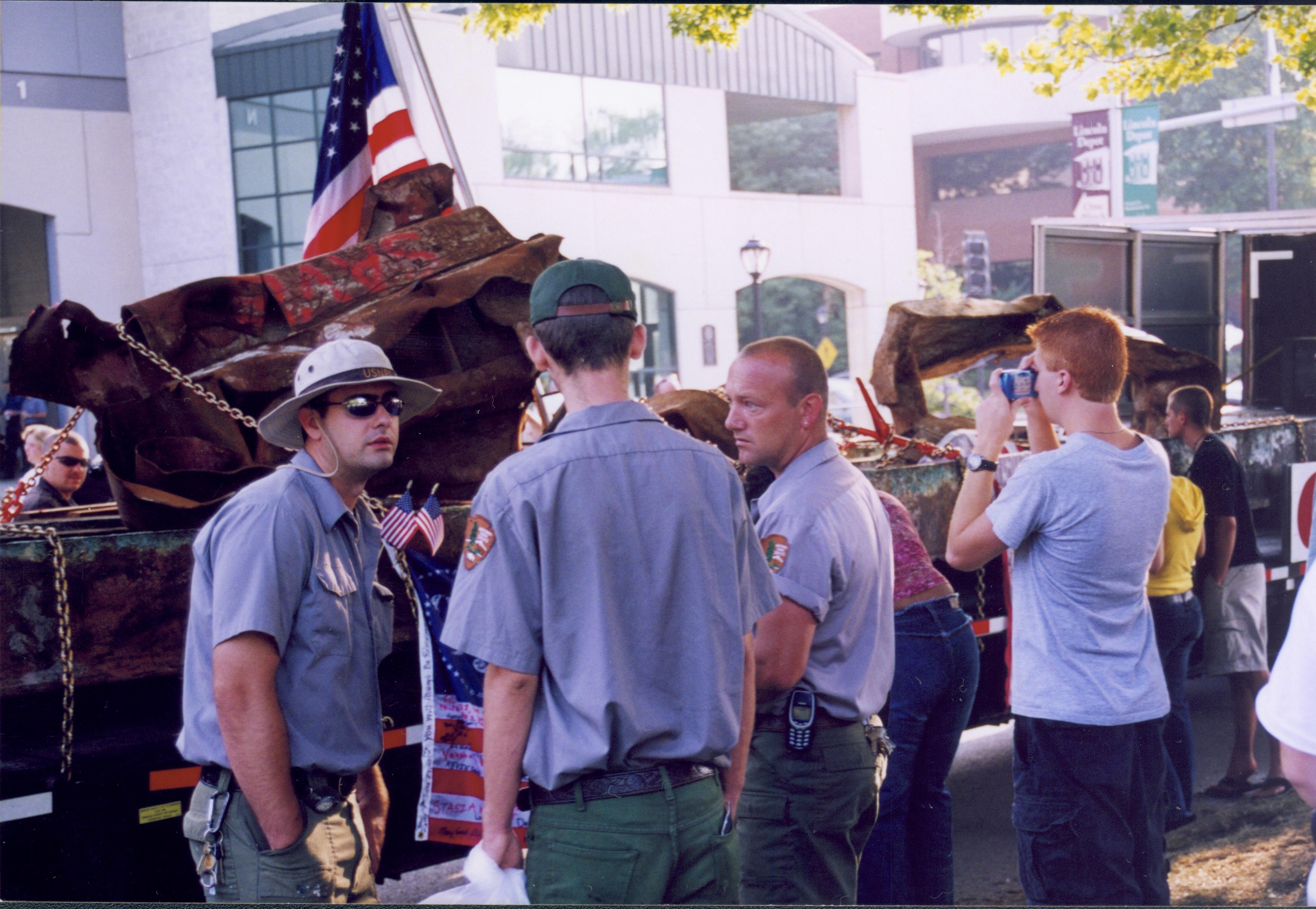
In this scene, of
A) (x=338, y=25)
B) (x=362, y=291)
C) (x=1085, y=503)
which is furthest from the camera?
(x=338, y=25)

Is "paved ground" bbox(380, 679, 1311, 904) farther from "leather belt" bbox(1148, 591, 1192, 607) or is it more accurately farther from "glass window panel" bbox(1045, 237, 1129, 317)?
"glass window panel" bbox(1045, 237, 1129, 317)

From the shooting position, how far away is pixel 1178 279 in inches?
314

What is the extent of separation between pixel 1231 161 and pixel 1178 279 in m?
15.6

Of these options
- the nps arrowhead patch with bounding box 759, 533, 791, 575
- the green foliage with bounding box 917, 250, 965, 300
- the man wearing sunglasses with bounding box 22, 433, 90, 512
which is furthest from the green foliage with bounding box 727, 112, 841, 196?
the nps arrowhead patch with bounding box 759, 533, 791, 575

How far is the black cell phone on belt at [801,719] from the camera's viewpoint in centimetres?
311

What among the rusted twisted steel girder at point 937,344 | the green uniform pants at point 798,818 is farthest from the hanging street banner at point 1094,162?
the green uniform pants at point 798,818

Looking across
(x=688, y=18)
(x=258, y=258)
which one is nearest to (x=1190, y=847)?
(x=688, y=18)

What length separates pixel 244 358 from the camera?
3.62 meters

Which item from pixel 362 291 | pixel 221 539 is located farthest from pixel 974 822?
pixel 221 539

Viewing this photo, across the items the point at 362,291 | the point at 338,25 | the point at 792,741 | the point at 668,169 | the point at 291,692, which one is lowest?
the point at 792,741

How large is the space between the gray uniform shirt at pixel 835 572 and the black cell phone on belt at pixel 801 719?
0.02 metres

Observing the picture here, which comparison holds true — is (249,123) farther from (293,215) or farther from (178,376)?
(178,376)

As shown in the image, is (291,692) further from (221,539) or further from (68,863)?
(68,863)

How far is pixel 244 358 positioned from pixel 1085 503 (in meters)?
2.41
